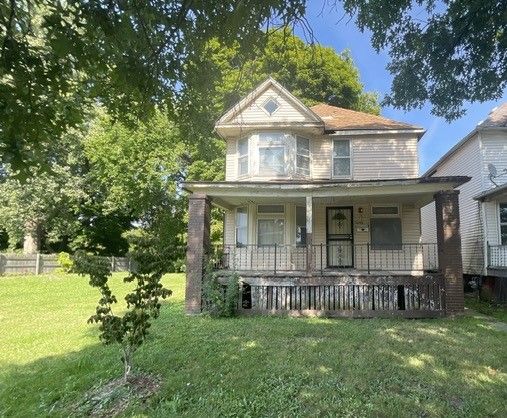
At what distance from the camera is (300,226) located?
45.9 feet

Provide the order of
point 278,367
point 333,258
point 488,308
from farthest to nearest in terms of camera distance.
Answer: point 333,258
point 488,308
point 278,367

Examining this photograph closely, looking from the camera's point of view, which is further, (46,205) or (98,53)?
(46,205)

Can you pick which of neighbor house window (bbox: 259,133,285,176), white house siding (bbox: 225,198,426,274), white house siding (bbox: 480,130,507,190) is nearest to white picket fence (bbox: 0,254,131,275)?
white house siding (bbox: 225,198,426,274)

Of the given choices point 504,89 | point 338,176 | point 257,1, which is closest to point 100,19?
point 257,1

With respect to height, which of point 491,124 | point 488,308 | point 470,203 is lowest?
point 488,308

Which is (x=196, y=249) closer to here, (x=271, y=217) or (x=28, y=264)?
(x=271, y=217)

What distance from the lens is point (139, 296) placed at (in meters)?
5.35

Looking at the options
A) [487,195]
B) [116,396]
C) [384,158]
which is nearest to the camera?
[116,396]

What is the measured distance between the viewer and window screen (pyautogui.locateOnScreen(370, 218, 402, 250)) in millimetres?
13555

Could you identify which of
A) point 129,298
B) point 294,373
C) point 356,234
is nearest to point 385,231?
point 356,234

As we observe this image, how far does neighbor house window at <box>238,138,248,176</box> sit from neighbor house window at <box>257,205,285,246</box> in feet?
4.89

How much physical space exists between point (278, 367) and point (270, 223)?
27.7ft

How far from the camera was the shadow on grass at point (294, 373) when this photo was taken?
4.65 m

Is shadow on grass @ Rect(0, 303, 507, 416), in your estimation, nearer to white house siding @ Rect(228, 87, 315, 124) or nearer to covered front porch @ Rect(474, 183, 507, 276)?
covered front porch @ Rect(474, 183, 507, 276)
